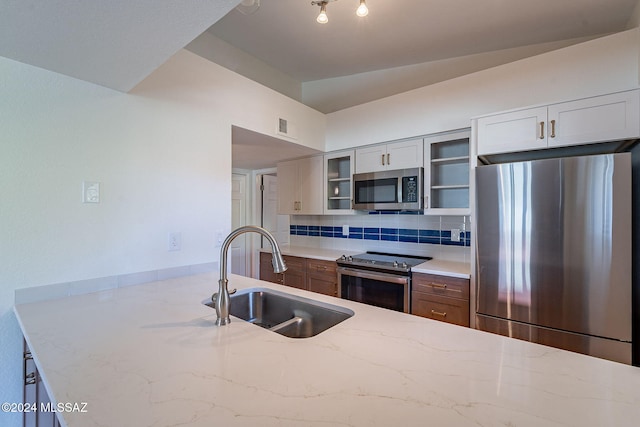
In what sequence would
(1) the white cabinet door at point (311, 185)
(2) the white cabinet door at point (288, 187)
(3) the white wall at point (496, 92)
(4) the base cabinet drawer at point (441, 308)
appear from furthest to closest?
(2) the white cabinet door at point (288, 187), (1) the white cabinet door at point (311, 185), (4) the base cabinet drawer at point (441, 308), (3) the white wall at point (496, 92)

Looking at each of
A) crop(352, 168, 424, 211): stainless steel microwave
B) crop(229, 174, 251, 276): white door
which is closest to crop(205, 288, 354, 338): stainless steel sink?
→ crop(352, 168, 424, 211): stainless steel microwave

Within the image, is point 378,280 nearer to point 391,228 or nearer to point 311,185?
point 391,228

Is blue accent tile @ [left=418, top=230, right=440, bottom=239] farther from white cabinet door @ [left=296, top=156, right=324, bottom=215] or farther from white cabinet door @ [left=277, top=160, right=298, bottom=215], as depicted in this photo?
white cabinet door @ [left=277, top=160, right=298, bottom=215]

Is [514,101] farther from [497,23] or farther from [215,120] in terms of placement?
[215,120]

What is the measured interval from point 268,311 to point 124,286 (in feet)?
2.61

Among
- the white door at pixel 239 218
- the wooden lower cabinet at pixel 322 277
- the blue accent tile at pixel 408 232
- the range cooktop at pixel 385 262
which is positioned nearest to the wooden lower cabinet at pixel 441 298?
the range cooktop at pixel 385 262

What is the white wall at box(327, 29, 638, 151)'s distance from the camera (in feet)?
5.62

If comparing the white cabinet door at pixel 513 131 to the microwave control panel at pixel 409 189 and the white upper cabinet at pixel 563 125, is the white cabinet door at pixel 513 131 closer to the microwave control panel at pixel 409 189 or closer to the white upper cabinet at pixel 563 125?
the white upper cabinet at pixel 563 125

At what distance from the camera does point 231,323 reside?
1047 mm

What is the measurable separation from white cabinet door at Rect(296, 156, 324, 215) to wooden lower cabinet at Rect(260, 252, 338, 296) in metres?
0.61

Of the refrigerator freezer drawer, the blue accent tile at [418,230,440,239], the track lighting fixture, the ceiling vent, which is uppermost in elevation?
the track lighting fixture

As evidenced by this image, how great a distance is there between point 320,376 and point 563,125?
2108 millimetres

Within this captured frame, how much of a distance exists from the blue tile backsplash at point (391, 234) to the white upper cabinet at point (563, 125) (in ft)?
3.19

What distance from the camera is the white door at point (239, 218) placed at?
4.31 meters
